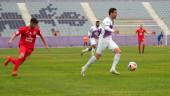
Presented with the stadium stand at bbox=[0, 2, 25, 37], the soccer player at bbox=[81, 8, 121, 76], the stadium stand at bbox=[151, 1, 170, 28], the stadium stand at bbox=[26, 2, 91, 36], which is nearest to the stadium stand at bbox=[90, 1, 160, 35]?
the stadium stand at bbox=[151, 1, 170, 28]

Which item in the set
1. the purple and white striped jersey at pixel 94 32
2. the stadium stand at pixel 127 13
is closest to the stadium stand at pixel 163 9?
the stadium stand at pixel 127 13

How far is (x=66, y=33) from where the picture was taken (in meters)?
72.2

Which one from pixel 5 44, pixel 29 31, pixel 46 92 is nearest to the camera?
pixel 46 92

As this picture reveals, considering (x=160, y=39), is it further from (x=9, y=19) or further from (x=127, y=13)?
(x=9, y=19)

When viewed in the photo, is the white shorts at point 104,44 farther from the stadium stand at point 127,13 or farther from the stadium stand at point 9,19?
the stadium stand at point 127,13

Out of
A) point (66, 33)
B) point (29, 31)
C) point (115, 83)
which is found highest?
point (29, 31)

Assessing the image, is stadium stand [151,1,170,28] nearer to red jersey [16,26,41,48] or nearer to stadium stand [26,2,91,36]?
stadium stand [26,2,91,36]

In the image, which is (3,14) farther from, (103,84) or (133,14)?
(103,84)

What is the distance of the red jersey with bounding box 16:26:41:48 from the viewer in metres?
19.9

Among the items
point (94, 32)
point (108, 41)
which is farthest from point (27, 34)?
point (94, 32)

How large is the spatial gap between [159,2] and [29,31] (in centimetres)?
6381

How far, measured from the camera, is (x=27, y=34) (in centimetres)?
1997

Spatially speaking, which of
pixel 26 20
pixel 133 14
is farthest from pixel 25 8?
pixel 133 14

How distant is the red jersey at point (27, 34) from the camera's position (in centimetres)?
1991
